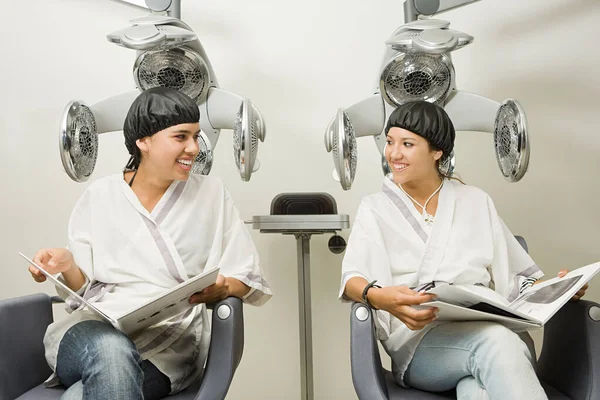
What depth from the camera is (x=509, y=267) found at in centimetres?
170

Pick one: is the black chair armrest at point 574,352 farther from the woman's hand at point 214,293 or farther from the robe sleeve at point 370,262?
the woman's hand at point 214,293

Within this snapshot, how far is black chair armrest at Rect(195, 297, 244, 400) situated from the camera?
1437mm

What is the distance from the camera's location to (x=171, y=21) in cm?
189

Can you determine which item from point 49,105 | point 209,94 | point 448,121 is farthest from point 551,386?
point 49,105

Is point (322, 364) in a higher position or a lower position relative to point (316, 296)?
lower

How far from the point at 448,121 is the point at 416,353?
62cm

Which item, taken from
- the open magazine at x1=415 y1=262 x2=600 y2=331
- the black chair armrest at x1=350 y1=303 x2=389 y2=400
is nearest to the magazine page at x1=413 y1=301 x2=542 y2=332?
the open magazine at x1=415 y1=262 x2=600 y2=331

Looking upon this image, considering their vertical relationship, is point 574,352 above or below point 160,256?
below

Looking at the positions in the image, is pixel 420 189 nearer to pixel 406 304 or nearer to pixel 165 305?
pixel 406 304

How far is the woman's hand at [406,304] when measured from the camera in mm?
1370

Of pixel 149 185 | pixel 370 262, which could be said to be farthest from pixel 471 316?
pixel 149 185

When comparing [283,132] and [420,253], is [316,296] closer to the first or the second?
[283,132]

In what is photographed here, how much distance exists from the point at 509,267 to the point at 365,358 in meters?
0.52

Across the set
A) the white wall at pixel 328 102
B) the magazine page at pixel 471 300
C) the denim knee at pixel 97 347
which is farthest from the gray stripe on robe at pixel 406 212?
the white wall at pixel 328 102
